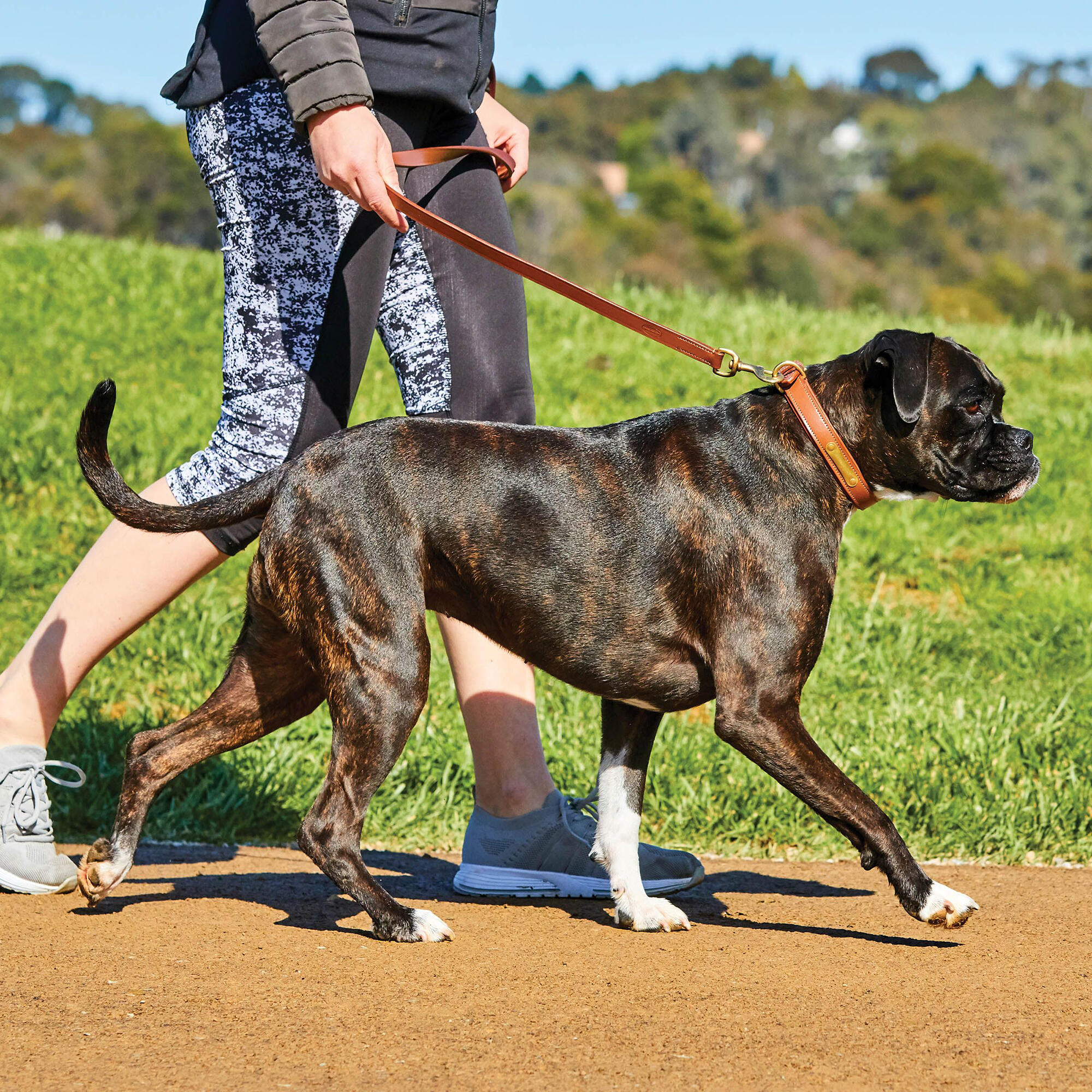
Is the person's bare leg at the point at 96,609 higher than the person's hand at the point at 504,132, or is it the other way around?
the person's hand at the point at 504,132

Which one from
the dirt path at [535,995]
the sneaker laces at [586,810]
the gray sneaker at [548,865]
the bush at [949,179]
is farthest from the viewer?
the bush at [949,179]

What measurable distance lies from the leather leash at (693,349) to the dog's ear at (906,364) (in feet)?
0.59

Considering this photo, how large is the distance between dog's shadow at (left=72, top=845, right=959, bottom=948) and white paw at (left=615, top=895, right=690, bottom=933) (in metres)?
0.12

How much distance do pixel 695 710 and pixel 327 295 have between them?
289cm

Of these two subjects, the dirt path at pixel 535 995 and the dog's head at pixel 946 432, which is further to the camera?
the dog's head at pixel 946 432

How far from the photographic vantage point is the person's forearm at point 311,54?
3250mm

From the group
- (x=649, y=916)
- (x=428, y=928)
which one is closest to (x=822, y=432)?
(x=649, y=916)

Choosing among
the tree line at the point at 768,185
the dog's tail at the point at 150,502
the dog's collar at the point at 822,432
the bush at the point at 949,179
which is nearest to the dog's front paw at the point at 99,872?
the dog's tail at the point at 150,502

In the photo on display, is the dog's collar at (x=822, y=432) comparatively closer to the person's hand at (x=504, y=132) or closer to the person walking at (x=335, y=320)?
the person walking at (x=335, y=320)

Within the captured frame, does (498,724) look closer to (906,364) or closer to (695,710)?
(906,364)

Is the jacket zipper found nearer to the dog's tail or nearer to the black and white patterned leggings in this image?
the black and white patterned leggings

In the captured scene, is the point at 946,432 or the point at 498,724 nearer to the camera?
the point at 946,432

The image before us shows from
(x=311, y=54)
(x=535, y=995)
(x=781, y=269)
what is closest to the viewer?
(x=535, y=995)

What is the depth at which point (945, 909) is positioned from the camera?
10.9 feet
